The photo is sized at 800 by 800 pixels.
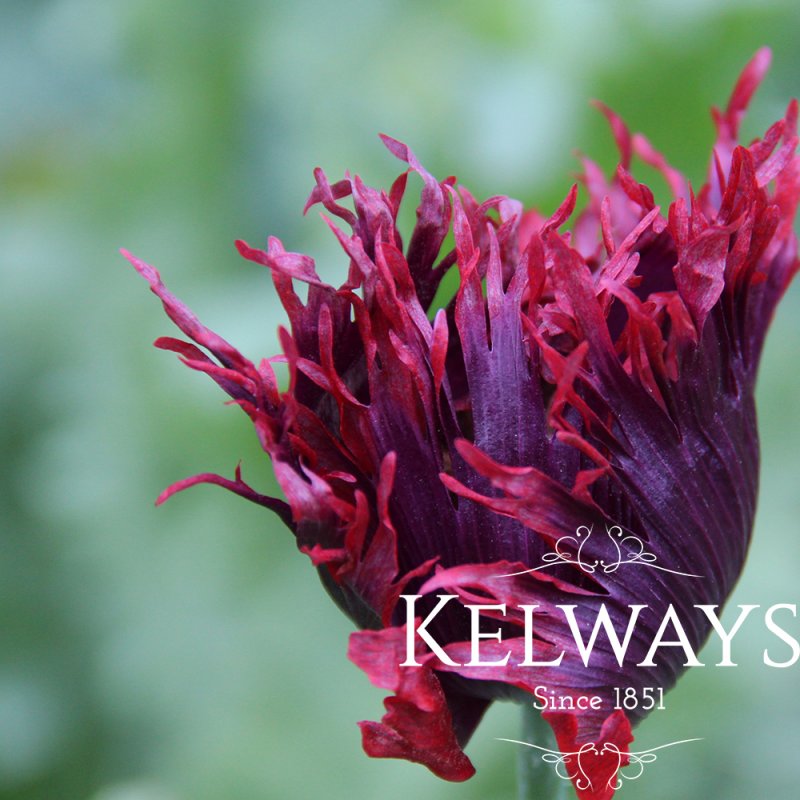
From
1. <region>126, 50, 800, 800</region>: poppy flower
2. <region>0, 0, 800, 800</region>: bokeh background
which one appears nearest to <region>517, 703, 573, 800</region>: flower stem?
<region>126, 50, 800, 800</region>: poppy flower

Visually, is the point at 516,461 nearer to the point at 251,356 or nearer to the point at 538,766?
the point at 538,766

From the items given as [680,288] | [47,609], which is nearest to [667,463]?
[680,288]

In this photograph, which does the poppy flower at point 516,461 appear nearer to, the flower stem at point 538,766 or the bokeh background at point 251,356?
the flower stem at point 538,766

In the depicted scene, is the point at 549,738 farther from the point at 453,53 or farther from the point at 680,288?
the point at 453,53

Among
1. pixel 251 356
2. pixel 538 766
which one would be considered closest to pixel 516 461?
pixel 538 766

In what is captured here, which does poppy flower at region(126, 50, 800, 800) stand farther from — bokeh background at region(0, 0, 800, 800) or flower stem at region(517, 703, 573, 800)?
bokeh background at region(0, 0, 800, 800)
